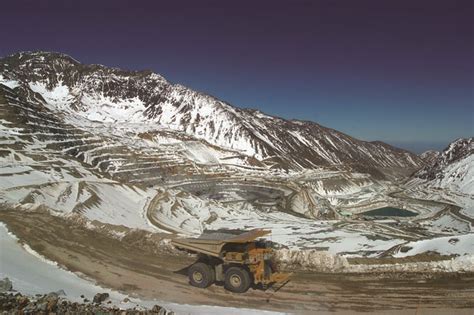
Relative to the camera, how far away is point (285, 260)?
21500 mm

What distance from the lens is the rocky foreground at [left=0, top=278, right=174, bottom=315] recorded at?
12.4 m

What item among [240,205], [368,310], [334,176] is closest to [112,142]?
[240,205]

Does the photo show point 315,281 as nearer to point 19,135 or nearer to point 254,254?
point 254,254

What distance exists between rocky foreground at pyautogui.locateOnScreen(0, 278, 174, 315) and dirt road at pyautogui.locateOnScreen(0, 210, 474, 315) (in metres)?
2.60

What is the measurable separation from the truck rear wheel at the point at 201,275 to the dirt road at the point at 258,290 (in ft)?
0.82

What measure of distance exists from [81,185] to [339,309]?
184ft

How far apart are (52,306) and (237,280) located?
699 centimetres

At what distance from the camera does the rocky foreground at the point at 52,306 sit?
12.4 meters

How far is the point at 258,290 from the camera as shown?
17.0 m

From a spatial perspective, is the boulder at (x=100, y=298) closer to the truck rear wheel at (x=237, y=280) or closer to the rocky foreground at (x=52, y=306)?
the rocky foreground at (x=52, y=306)

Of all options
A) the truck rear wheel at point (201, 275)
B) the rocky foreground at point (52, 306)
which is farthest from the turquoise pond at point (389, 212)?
the rocky foreground at point (52, 306)

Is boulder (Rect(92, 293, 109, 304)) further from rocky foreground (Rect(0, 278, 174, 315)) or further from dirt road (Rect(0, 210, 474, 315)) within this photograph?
dirt road (Rect(0, 210, 474, 315))

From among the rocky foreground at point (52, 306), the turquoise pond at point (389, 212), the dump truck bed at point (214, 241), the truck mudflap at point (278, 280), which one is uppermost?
the turquoise pond at point (389, 212)

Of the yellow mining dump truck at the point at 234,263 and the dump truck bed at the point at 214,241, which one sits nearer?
the yellow mining dump truck at the point at 234,263
